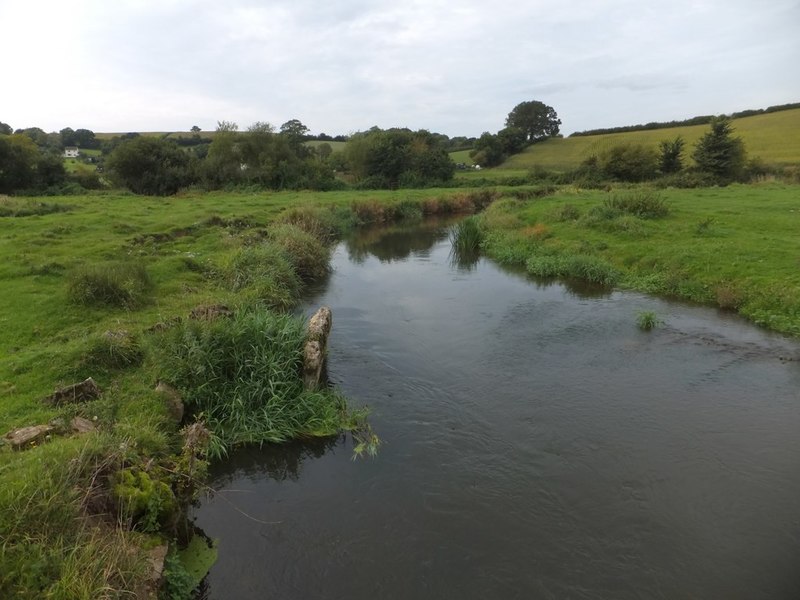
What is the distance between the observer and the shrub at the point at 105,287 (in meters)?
13.6

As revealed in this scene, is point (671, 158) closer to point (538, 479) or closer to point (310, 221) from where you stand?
point (310, 221)

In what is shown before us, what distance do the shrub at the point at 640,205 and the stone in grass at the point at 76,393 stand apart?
2739cm

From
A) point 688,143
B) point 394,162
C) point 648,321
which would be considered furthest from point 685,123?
point 648,321

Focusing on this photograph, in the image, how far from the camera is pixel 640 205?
93.8 feet

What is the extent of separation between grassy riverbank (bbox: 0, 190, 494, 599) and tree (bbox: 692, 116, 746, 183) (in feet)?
153

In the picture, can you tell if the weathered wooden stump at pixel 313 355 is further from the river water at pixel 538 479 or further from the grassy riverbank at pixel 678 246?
the grassy riverbank at pixel 678 246

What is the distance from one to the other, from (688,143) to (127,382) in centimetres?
7746

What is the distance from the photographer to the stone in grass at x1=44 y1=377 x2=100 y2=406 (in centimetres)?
885

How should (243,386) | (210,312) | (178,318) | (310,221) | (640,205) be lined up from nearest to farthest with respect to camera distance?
(243,386), (178,318), (210,312), (310,221), (640,205)

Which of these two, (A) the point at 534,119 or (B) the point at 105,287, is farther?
(A) the point at 534,119

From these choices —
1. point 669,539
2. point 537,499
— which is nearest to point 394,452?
point 537,499

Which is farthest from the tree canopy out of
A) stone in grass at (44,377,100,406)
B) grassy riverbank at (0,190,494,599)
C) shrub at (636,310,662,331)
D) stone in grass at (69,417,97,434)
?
stone in grass at (69,417,97,434)

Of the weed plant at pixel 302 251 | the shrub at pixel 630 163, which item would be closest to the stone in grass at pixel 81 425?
the weed plant at pixel 302 251

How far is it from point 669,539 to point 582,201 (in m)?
32.6
